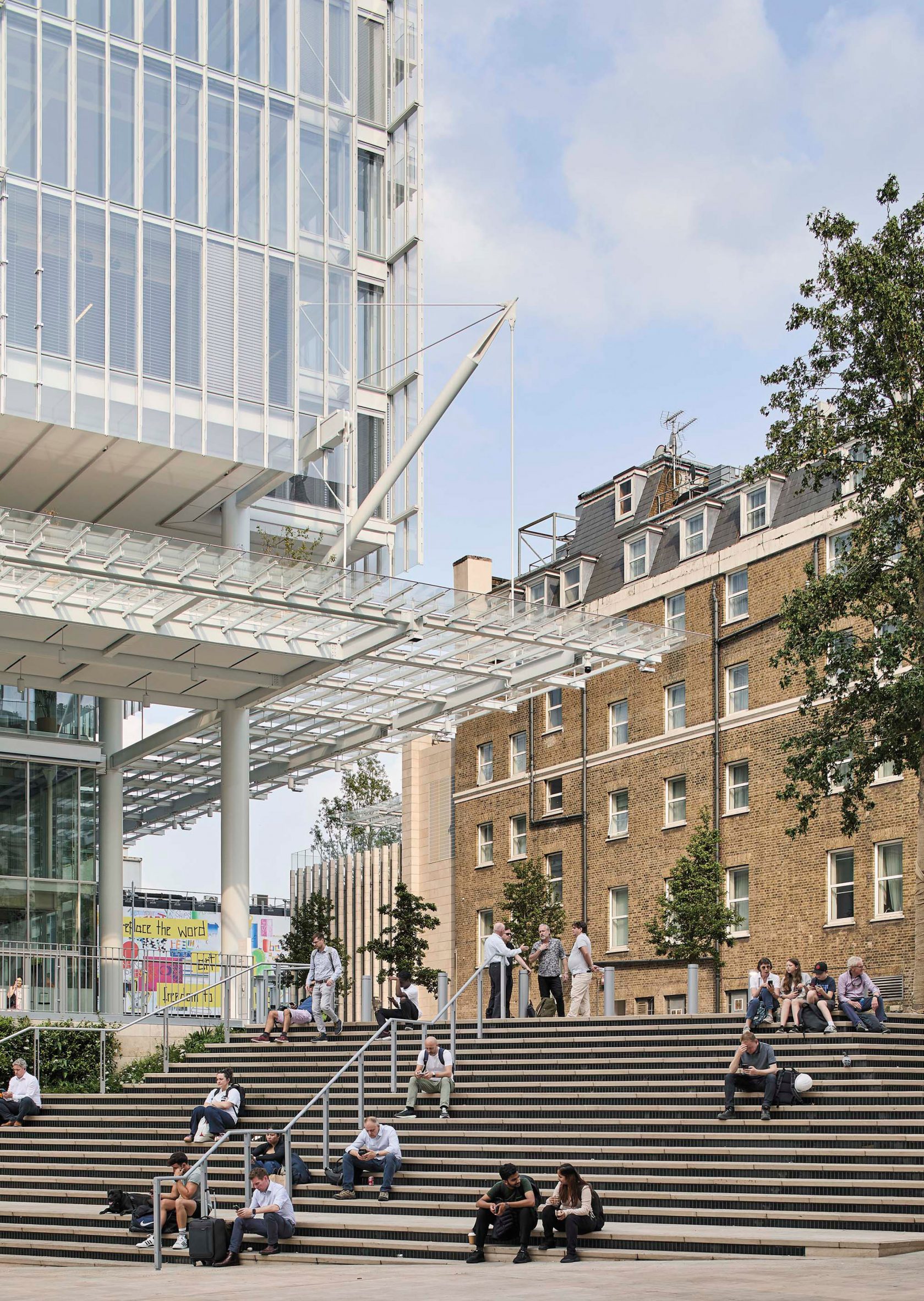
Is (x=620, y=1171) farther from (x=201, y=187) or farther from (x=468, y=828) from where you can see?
(x=468, y=828)

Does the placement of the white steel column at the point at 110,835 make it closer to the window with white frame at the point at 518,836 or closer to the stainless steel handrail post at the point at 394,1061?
the window with white frame at the point at 518,836

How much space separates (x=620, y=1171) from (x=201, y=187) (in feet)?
74.3

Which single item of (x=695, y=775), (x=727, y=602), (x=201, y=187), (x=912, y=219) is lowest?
(x=695, y=775)

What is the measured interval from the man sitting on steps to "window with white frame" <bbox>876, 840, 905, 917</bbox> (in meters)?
21.0

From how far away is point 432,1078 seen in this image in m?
21.7

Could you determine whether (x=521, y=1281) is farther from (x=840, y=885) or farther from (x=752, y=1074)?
(x=840, y=885)

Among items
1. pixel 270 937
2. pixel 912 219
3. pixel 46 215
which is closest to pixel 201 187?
pixel 46 215

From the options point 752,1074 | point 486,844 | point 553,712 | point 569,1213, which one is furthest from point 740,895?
point 569,1213

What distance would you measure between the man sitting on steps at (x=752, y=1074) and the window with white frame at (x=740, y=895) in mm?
24454

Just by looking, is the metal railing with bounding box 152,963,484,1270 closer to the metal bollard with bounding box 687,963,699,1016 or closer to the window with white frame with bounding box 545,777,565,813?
the metal bollard with bounding box 687,963,699,1016

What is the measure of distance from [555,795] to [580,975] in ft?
90.0

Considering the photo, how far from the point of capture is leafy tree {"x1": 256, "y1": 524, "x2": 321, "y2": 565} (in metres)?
37.3

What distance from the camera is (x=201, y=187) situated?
34.1m

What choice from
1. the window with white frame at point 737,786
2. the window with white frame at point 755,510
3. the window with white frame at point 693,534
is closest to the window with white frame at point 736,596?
the window with white frame at point 755,510
